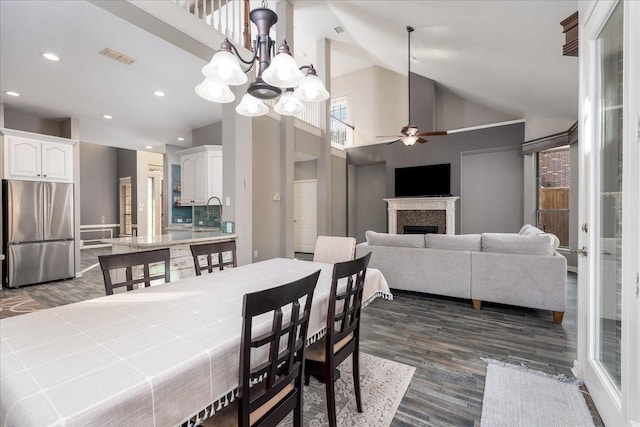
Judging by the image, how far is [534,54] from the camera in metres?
3.58

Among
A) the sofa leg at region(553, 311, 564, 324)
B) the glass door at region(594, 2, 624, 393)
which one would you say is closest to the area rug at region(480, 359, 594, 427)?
the glass door at region(594, 2, 624, 393)

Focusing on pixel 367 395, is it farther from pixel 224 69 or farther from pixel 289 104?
pixel 224 69

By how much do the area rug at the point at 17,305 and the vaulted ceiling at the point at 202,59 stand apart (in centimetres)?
284

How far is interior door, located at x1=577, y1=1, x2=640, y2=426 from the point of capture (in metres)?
1.28

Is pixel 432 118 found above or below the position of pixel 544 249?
above

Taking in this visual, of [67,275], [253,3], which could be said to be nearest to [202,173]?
[67,275]

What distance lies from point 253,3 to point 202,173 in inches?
133

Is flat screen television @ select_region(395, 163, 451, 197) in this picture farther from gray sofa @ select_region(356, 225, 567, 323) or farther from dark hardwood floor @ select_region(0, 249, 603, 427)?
dark hardwood floor @ select_region(0, 249, 603, 427)

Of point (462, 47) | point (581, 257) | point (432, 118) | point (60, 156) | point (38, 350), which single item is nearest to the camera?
point (38, 350)

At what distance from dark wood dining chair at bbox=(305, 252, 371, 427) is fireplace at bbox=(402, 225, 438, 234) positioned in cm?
577

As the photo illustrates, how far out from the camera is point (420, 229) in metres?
7.18

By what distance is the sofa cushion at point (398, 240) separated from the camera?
374 cm

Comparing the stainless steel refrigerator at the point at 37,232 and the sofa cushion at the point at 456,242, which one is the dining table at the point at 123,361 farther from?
the stainless steel refrigerator at the point at 37,232

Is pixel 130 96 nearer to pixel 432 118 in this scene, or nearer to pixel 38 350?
pixel 38 350
